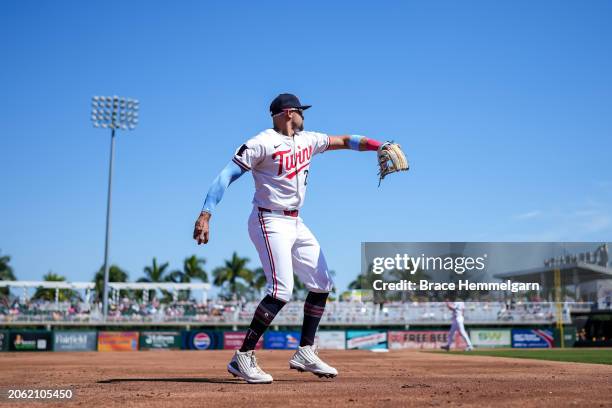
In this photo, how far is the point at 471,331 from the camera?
32.7 metres

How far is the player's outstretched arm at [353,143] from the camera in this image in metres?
6.32

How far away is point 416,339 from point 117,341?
525 inches

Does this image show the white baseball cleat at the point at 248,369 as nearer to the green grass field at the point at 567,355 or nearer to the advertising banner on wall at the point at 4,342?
the green grass field at the point at 567,355

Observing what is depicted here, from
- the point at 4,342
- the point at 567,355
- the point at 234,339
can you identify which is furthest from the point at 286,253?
the point at 4,342

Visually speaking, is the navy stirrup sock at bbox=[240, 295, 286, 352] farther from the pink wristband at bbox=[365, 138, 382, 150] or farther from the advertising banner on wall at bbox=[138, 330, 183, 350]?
the advertising banner on wall at bbox=[138, 330, 183, 350]

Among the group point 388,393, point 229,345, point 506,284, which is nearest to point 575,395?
point 388,393

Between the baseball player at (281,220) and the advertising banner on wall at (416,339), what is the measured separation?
26.7m

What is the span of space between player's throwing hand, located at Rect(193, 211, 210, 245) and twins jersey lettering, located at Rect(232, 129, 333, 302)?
1.85 ft

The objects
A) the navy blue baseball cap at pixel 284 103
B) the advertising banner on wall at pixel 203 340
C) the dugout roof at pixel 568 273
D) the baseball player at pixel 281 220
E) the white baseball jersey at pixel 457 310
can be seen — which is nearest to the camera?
the baseball player at pixel 281 220

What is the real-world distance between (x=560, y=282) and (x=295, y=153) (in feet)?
117

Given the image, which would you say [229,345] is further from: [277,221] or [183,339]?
[277,221]

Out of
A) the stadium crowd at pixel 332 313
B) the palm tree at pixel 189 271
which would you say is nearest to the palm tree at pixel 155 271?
the palm tree at pixel 189 271

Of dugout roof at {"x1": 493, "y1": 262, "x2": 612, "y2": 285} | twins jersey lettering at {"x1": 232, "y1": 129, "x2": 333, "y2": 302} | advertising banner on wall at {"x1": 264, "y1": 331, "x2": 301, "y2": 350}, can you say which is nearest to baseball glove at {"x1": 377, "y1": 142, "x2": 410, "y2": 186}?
twins jersey lettering at {"x1": 232, "y1": 129, "x2": 333, "y2": 302}

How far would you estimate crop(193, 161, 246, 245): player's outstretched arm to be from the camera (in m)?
5.22
